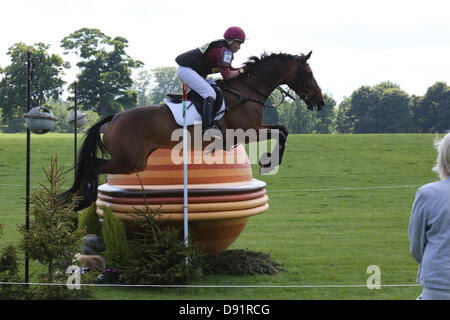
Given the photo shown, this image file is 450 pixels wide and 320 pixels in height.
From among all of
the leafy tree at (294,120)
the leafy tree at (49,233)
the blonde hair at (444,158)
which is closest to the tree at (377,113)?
the leafy tree at (294,120)

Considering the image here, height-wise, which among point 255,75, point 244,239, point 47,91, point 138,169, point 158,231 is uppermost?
point 47,91

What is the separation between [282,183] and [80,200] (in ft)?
44.1

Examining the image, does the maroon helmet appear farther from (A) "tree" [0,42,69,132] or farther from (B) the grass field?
(A) "tree" [0,42,69,132]

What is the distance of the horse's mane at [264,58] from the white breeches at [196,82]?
2.33ft

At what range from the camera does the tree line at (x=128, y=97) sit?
133 ft

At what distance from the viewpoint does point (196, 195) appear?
5.98 meters

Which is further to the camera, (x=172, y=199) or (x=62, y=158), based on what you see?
(x=62, y=158)

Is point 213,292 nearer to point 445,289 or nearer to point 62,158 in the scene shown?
point 445,289

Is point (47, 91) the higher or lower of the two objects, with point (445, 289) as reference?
higher

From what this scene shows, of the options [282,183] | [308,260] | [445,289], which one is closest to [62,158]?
[282,183]

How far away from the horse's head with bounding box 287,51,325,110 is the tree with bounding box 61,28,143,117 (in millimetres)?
34204

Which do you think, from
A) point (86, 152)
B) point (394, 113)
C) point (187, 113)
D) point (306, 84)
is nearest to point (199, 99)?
point (187, 113)

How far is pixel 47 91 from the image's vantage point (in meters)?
42.0

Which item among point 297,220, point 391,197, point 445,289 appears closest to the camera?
point 445,289
